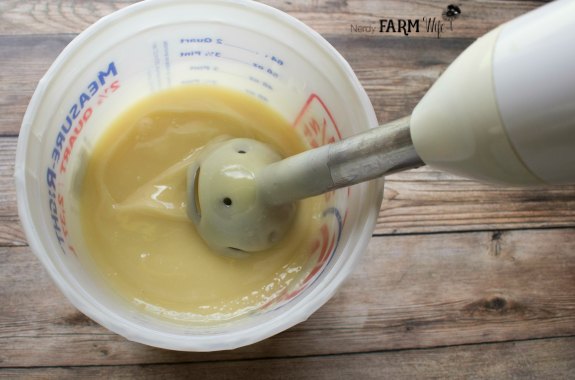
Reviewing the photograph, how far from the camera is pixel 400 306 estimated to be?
0.77 m

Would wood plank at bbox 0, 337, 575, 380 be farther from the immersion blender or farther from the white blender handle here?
the white blender handle

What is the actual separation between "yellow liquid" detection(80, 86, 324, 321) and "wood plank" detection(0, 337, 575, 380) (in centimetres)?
12

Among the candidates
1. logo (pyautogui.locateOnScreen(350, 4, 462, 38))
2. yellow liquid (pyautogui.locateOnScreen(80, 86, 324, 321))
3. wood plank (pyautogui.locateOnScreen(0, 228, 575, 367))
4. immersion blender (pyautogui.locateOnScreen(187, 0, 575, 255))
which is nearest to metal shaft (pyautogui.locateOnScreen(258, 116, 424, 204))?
immersion blender (pyautogui.locateOnScreen(187, 0, 575, 255))

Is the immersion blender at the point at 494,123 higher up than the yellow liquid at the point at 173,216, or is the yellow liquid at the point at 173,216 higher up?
the immersion blender at the point at 494,123

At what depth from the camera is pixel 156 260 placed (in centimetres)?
68

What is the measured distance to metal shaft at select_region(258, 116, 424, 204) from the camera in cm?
47

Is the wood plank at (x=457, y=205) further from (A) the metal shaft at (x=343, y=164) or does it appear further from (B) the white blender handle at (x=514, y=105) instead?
(B) the white blender handle at (x=514, y=105)

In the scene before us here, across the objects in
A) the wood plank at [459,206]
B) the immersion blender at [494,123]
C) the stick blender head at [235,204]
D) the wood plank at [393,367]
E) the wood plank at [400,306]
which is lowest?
the wood plank at [393,367]

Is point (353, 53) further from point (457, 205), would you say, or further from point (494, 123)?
point (494, 123)

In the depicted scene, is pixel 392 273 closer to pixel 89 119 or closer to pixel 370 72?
pixel 370 72

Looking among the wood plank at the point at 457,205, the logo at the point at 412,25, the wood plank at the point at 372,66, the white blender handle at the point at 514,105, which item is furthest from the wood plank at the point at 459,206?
the white blender handle at the point at 514,105

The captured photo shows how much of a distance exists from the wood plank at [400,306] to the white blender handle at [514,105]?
0.38m

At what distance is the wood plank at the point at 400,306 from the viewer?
0.73m

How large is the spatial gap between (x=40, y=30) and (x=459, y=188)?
2.00ft
